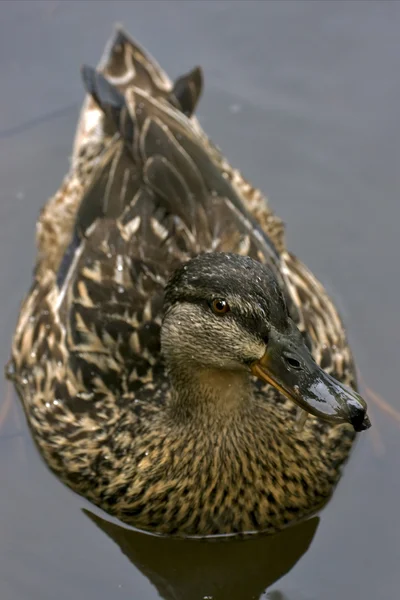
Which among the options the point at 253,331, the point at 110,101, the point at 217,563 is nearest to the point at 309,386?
the point at 253,331

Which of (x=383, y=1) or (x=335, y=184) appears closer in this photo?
(x=335, y=184)

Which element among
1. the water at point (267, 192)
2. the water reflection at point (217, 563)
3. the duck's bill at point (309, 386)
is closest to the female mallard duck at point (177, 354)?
the duck's bill at point (309, 386)

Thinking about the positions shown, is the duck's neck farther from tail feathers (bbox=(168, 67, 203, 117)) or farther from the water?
tail feathers (bbox=(168, 67, 203, 117))

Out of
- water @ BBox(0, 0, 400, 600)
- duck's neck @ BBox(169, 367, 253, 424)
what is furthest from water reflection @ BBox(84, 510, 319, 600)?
duck's neck @ BBox(169, 367, 253, 424)

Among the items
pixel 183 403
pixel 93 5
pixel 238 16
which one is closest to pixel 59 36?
pixel 93 5

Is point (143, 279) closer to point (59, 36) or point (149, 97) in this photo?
point (149, 97)

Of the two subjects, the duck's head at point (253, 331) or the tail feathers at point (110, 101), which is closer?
the duck's head at point (253, 331)

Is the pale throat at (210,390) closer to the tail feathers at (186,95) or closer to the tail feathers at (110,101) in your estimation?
the tail feathers at (110,101)
